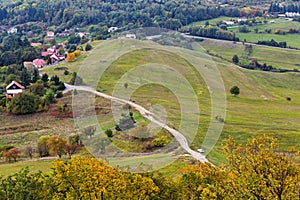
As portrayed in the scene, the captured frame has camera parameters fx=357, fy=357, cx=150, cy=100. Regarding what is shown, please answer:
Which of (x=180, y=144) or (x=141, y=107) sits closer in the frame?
(x=180, y=144)

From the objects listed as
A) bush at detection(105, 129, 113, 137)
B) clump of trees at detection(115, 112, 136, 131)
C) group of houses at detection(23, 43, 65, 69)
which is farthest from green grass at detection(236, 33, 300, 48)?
bush at detection(105, 129, 113, 137)

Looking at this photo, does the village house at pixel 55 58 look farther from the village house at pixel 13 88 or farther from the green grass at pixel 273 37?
the green grass at pixel 273 37

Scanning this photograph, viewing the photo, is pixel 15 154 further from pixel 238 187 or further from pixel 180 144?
pixel 238 187

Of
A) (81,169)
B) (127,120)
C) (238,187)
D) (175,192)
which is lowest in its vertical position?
(127,120)

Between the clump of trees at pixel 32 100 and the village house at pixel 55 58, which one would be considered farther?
the village house at pixel 55 58

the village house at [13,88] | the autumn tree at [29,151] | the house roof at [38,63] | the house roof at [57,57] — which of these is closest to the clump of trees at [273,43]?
the house roof at [57,57]

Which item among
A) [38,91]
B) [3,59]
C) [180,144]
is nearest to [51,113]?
[38,91]
